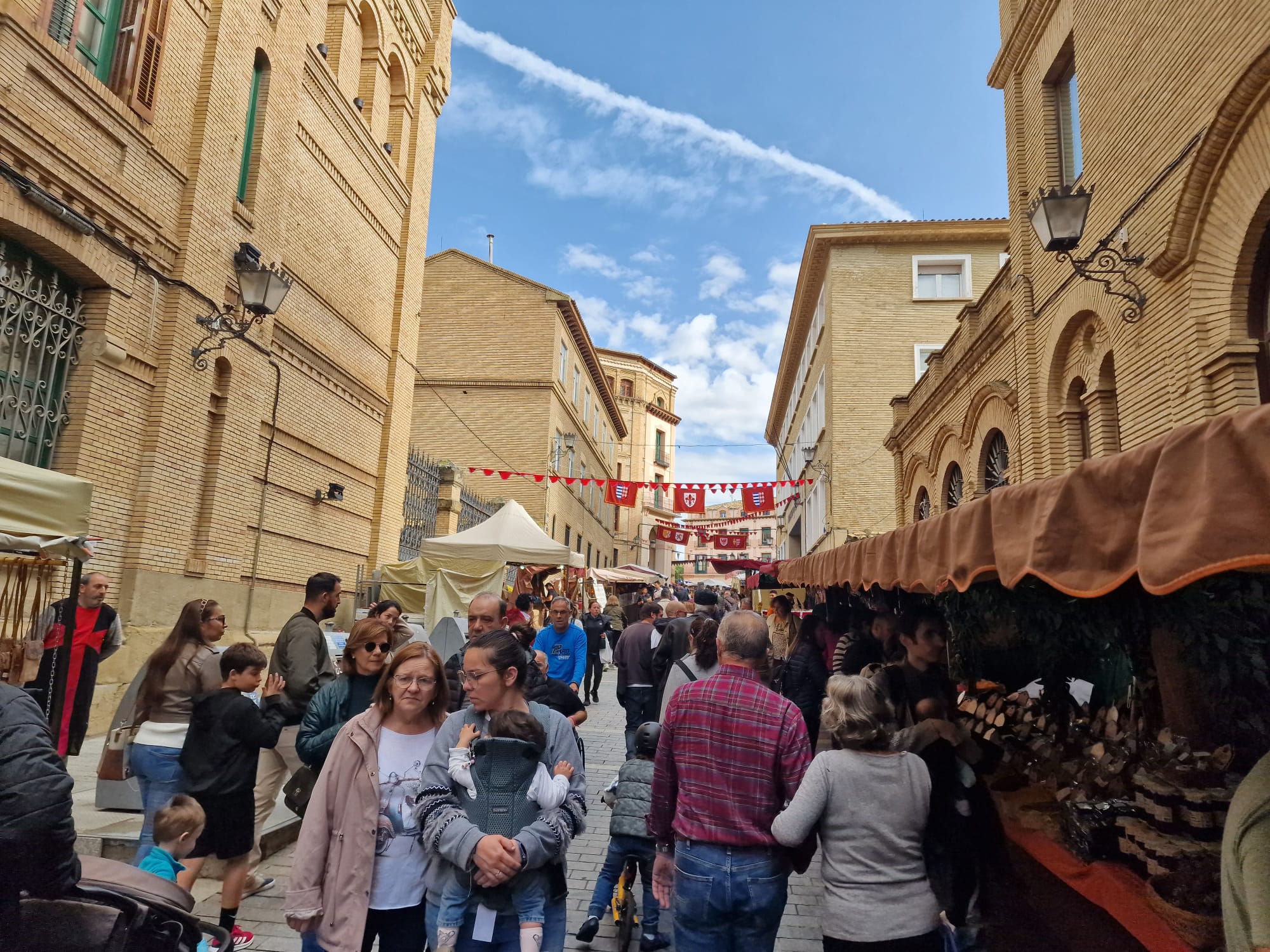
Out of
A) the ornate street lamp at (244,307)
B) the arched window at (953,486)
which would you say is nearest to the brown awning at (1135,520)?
the ornate street lamp at (244,307)

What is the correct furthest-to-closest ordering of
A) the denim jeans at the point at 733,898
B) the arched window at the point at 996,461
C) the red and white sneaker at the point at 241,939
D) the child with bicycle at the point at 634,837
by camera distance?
the arched window at the point at 996,461 → the child with bicycle at the point at 634,837 → the red and white sneaker at the point at 241,939 → the denim jeans at the point at 733,898

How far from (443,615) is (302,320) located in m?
5.72

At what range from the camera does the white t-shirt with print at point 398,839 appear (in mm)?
3031

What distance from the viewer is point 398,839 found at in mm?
3072

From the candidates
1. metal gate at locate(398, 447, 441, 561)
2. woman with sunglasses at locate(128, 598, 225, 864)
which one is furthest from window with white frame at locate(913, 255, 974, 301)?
woman with sunglasses at locate(128, 598, 225, 864)

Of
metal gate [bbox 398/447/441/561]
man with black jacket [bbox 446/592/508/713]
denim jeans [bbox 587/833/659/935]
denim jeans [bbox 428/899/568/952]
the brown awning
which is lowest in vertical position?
denim jeans [bbox 587/833/659/935]

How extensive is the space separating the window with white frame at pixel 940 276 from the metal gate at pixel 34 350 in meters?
22.4

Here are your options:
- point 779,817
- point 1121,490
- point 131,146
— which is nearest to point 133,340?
point 131,146

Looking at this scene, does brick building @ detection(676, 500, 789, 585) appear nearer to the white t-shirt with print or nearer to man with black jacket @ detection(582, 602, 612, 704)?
man with black jacket @ detection(582, 602, 612, 704)

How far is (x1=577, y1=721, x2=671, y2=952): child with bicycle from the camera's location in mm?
4469

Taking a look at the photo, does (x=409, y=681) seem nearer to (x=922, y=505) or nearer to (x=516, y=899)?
(x=516, y=899)

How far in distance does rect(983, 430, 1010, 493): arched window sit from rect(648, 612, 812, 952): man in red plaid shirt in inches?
419

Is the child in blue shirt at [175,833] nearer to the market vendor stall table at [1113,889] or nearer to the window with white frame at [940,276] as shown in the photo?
the market vendor stall table at [1113,889]

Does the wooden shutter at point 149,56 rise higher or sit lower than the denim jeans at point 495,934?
higher
